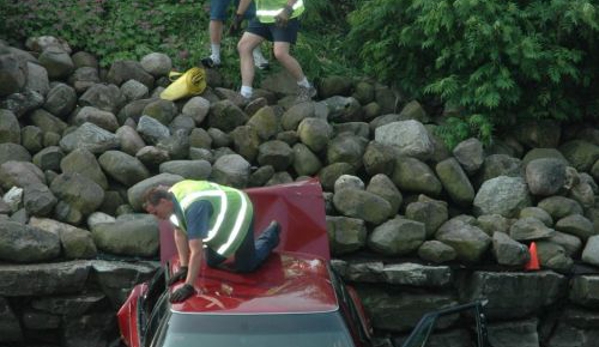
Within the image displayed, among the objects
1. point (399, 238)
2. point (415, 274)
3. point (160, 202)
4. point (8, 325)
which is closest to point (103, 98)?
point (8, 325)

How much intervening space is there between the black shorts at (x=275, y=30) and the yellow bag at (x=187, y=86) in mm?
745

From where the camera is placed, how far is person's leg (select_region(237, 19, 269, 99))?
1107cm

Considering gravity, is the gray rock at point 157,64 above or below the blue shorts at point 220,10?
below

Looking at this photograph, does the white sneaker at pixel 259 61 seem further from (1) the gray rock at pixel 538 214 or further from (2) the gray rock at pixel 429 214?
(1) the gray rock at pixel 538 214

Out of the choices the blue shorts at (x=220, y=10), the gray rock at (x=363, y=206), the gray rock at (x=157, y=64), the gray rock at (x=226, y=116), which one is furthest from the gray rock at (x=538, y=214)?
the gray rock at (x=157, y=64)

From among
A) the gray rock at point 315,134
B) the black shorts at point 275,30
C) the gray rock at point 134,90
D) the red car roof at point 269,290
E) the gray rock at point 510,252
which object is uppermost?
the black shorts at point 275,30

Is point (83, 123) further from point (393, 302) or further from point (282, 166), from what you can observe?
point (393, 302)

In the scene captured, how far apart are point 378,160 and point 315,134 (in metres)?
0.68

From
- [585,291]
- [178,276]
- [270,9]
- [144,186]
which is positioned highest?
[270,9]

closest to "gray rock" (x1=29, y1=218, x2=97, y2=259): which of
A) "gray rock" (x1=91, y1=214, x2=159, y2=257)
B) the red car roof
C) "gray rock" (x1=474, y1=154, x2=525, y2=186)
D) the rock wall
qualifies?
the rock wall

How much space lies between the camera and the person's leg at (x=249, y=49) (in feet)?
36.3

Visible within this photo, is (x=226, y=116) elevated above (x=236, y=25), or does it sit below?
below

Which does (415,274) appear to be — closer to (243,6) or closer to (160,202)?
(160,202)

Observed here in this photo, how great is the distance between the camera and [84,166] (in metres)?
9.74
